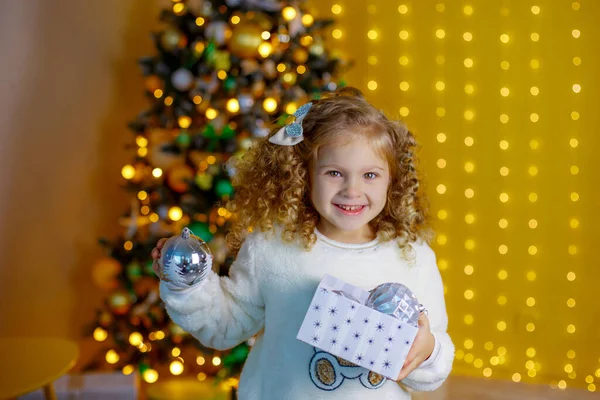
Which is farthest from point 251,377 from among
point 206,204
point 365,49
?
point 365,49

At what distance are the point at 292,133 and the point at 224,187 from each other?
1.12 metres

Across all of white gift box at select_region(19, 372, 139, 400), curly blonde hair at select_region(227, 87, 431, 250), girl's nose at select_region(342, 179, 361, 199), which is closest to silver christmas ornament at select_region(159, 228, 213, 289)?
curly blonde hair at select_region(227, 87, 431, 250)

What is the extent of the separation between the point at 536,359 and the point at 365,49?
1.74 metres

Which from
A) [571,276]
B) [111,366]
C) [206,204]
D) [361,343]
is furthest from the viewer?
[111,366]

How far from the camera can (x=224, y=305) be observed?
1.45m

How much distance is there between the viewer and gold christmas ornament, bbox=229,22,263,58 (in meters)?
2.53


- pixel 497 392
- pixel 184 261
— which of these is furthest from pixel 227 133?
pixel 497 392

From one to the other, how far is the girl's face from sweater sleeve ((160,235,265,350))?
0.71ft

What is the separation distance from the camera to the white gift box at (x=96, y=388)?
2883 mm

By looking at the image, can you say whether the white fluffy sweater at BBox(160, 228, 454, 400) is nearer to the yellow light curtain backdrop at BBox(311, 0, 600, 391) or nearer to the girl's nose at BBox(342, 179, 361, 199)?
the girl's nose at BBox(342, 179, 361, 199)

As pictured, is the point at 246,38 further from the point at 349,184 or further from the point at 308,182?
the point at 349,184

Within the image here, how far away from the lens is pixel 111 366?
310cm

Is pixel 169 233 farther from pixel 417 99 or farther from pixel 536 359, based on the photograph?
pixel 536 359

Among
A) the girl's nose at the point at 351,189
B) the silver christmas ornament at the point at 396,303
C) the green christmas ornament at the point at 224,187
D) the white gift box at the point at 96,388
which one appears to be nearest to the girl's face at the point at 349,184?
the girl's nose at the point at 351,189
